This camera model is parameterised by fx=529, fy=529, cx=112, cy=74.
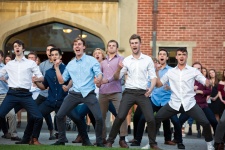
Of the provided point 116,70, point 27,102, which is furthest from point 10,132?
point 116,70

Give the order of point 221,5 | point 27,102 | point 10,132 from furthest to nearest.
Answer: point 221,5 → point 10,132 → point 27,102

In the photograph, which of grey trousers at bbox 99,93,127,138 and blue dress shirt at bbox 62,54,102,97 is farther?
grey trousers at bbox 99,93,127,138

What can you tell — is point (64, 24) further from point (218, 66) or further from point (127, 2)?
point (218, 66)

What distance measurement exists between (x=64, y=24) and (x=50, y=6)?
2.69 feet

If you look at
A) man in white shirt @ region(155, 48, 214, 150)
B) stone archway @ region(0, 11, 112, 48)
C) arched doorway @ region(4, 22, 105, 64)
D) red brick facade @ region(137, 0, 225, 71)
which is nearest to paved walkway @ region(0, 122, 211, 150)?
man in white shirt @ region(155, 48, 214, 150)

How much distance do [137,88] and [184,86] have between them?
0.89 meters

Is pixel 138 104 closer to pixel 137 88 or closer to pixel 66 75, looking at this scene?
pixel 137 88

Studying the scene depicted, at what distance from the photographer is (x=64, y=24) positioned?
58.5ft

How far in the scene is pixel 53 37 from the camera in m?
18.0

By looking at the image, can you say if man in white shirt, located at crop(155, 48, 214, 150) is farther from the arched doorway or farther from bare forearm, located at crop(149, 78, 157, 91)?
the arched doorway

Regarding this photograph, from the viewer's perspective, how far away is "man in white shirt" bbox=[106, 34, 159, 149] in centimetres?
956

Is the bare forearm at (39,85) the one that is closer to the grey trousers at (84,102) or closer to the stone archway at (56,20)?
the grey trousers at (84,102)

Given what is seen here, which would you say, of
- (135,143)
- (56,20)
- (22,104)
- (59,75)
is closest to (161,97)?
(135,143)

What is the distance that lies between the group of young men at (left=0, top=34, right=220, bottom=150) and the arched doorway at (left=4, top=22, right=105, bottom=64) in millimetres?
7560
